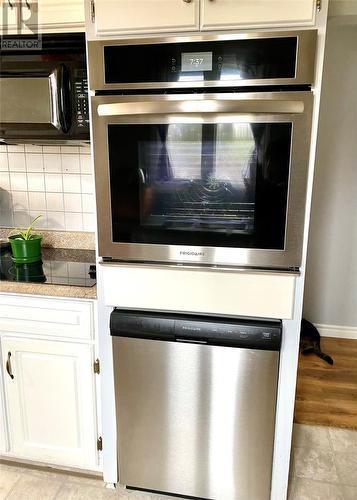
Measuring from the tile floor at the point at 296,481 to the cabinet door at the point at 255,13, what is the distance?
1799 mm

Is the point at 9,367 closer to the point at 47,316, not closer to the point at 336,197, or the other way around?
the point at 47,316

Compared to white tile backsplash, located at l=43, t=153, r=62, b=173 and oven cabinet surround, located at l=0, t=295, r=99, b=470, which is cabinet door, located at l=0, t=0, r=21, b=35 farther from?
oven cabinet surround, located at l=0, t=295, r=99, b=470

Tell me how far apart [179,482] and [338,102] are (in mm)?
2519

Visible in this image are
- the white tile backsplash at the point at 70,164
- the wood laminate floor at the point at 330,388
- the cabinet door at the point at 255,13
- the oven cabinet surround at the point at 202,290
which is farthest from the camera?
the wood laminate floor at the point at 330,388

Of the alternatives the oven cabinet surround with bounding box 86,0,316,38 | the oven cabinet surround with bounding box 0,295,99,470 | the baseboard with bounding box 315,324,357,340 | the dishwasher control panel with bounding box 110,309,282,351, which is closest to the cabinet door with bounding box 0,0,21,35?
the oven cabinet surround with bounding box 86,0,316,38

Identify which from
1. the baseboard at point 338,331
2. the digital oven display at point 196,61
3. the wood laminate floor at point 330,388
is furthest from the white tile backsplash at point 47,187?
the baseboard at point 338,331

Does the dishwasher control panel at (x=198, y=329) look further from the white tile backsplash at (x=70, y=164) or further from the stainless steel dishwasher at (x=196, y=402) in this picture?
the white tile backsplash at (x=70, y=164)

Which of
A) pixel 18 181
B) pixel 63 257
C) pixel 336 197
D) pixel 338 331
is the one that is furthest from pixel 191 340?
pixel 338 331

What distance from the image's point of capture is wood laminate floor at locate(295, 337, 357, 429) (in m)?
2.14

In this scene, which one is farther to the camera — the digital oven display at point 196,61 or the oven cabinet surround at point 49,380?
the oven cabinet surround at point 49,380

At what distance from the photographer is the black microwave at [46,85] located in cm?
152

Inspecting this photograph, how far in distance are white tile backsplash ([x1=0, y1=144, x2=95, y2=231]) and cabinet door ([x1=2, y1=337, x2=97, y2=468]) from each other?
75 cm

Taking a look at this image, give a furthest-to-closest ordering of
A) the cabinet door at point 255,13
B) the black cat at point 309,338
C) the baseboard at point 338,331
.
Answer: the baseboard at point 338,331 → the black cat at point 309,338 → the cabinet door at point 255,13

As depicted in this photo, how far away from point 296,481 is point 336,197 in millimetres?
1905
